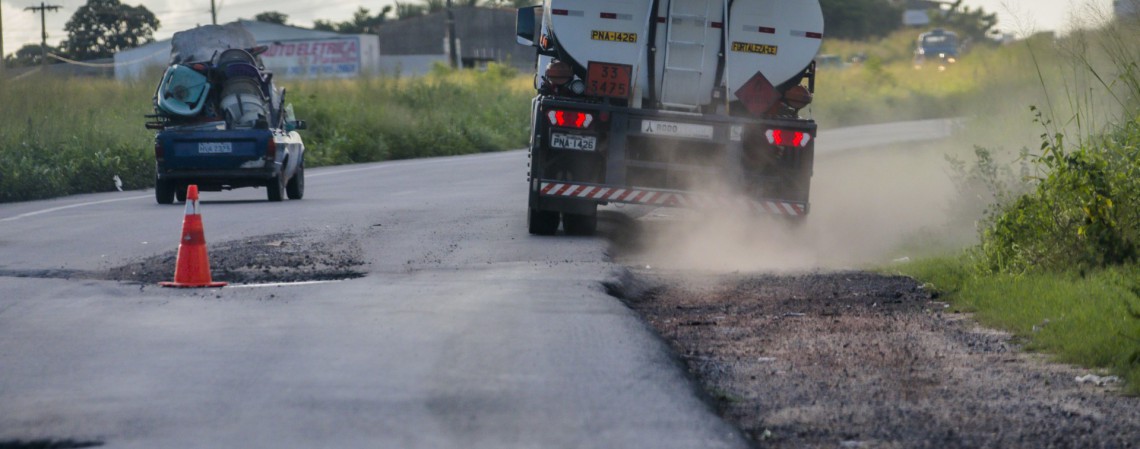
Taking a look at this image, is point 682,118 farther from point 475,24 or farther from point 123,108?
point 475,24

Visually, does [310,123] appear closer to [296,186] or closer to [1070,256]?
[296,186]

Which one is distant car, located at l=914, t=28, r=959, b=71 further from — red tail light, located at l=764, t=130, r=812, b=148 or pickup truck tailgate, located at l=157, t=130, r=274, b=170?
red tail light, located at l=764, t=130, r=812, b=148

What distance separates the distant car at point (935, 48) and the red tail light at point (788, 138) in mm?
33251

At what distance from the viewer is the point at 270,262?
12258 millimetres

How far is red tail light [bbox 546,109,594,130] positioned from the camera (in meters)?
14.5

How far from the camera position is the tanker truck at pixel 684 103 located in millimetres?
14375

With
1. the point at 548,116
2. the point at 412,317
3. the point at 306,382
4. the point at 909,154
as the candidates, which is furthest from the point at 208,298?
the point at 909,154

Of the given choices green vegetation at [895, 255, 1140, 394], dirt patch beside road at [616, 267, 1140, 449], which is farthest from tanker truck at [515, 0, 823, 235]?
dirt patch beside road at [616, 267, 1140, 449]

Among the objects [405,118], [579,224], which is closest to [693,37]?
[579,224]

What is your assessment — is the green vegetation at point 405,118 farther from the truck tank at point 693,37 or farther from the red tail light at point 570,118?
the truck tank at point 693,37

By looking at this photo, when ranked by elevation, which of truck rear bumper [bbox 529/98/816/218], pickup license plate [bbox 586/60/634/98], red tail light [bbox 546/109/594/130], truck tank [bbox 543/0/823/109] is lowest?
truck rear bumper [bbox 529/98/816/218]

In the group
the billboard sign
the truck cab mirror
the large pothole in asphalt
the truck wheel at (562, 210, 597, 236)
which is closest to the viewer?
the large pothole in asphalt

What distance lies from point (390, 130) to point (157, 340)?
32262 millimetres

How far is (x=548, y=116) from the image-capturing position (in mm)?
14453
